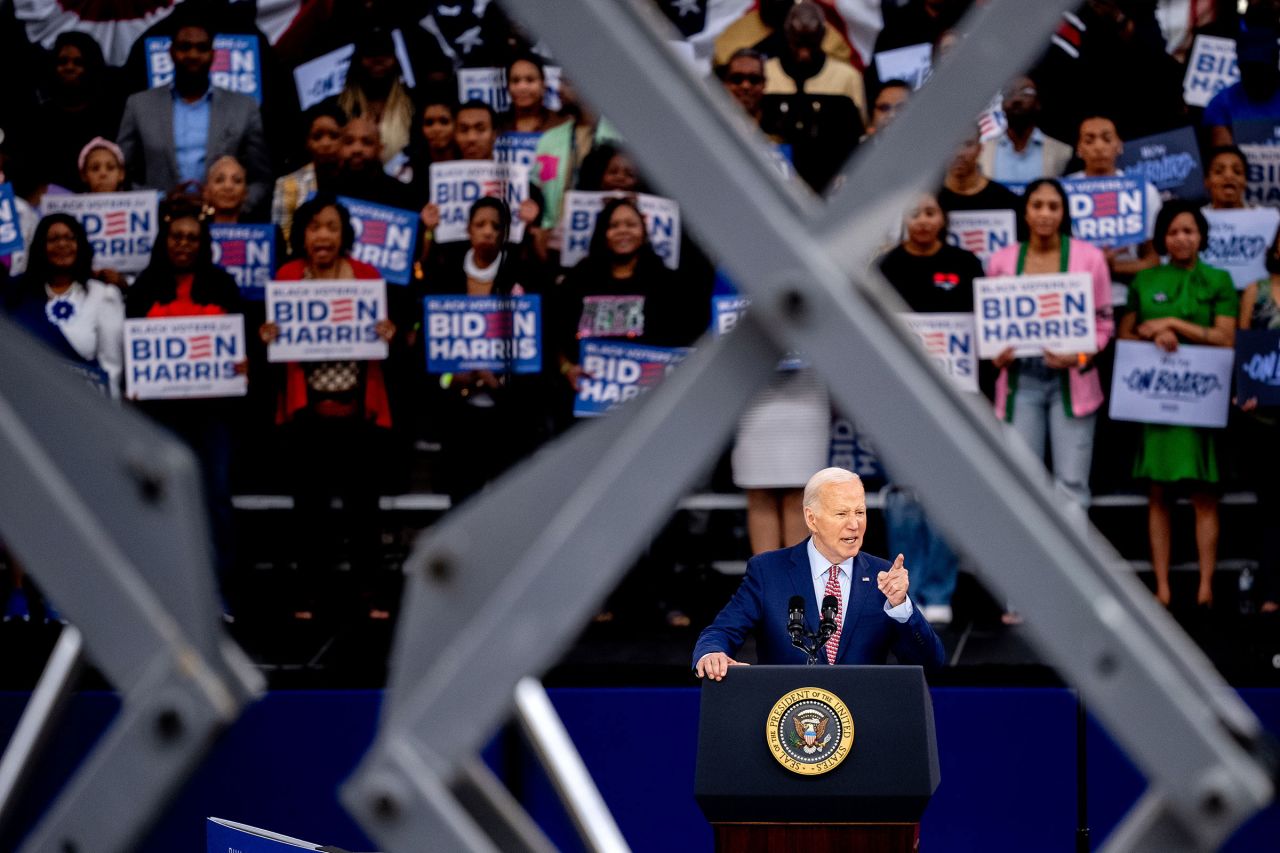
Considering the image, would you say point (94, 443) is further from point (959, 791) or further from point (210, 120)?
point (210, 120)

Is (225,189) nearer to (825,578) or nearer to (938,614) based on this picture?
(938,614)

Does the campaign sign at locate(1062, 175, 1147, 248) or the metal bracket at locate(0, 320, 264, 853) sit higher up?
the metal bracket at locate(0, 320, 264, 853)

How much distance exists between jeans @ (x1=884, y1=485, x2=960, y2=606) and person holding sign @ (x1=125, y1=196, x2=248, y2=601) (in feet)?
10.1

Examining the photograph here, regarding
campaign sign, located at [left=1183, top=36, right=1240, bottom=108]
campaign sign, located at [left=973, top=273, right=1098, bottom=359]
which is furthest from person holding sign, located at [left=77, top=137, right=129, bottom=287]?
campaign sign, located at [left=1183, top=36, right=1240, bottom=108]

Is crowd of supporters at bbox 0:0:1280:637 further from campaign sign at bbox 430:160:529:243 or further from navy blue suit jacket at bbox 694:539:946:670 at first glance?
navy blue suit jacket at bbox 694:539:946:670

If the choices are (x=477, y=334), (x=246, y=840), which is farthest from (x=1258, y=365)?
(x=246, y=840)

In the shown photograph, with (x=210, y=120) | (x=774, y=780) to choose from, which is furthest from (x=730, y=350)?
(x=210, y=120)

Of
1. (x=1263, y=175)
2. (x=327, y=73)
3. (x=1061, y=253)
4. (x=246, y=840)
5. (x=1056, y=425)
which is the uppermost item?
(x=327, y=73)

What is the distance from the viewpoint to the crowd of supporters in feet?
27.2

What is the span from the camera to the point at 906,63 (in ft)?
30.6

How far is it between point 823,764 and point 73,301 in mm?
5416

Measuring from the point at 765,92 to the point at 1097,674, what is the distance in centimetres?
757

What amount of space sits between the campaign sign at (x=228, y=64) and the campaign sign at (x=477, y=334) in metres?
2.24

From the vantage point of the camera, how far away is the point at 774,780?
4.56 meters
